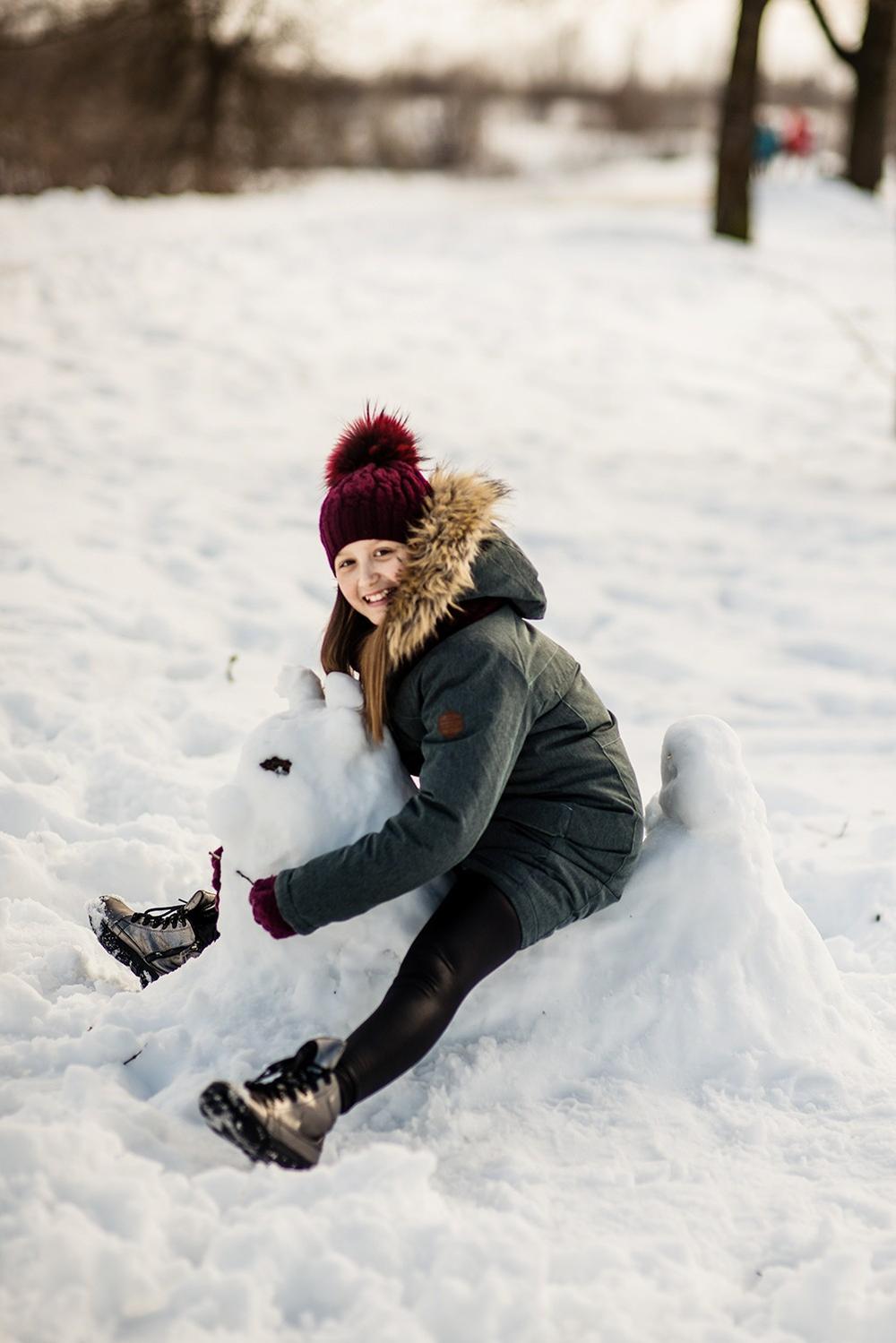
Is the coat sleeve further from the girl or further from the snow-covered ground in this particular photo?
the snow-covered ground

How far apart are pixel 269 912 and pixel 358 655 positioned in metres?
0.59

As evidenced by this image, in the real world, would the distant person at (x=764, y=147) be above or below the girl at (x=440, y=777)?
above

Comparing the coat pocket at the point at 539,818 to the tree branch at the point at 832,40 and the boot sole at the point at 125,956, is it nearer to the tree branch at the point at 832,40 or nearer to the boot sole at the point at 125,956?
the boot sole at the point at 125,956

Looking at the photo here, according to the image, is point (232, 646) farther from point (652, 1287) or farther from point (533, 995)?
point (652, 1287)

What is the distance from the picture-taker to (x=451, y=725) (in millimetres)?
2262

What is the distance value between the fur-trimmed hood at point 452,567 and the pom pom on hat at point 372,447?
0.09 meters

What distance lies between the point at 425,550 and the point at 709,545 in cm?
476

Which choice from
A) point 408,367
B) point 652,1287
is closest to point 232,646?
point 652,1287

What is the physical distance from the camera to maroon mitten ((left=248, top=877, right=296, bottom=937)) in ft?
7.52

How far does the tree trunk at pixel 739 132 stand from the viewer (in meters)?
13.5

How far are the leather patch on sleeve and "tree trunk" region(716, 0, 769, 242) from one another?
1362 centimetres

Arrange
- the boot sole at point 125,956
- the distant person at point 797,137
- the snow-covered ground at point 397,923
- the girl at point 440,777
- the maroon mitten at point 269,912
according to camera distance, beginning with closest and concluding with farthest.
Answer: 1. the snow-covered ground at point 397,923
2. the girl at point 440,777
3. the maroon mitten at point 269,912
4. the boot sole at point 125,956
5. the distant person at point 797,137

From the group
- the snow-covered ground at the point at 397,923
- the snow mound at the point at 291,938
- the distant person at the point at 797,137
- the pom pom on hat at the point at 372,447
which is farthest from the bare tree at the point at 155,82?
the snow mound at the point at 291,938

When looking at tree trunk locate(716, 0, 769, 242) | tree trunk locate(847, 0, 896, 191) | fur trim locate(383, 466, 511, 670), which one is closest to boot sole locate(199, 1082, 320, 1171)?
fur trim locate(383, 466, 511, 670)
